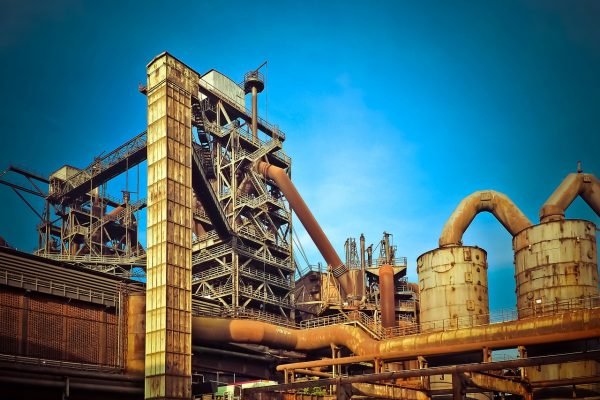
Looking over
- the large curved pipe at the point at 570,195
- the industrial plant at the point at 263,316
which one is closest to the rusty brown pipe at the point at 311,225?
the industrial plant at the point at 263,316

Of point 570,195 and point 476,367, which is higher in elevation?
point 570,195

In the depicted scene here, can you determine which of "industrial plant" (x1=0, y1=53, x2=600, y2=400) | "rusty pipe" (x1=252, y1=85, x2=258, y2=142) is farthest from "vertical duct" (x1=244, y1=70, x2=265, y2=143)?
"industrial plant" (x1=0, y1=53, x2=600, y2=400)

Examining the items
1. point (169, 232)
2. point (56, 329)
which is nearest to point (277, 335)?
point (169, 232)

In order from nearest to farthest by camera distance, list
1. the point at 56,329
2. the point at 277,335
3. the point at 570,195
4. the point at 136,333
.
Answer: the point at 56,329 < the point at 136,333 < the point at 277,335 < the point at 570,195

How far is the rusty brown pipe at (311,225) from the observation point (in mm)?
56031

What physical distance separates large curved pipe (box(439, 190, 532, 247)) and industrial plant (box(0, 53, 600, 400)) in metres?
0.10

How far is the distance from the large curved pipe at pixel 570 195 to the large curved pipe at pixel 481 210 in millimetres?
1909

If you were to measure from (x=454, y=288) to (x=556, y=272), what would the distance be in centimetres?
613

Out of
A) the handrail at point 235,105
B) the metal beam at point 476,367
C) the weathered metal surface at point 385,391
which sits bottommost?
the weathered metal surface at point 385,391

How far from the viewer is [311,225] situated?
189 feet

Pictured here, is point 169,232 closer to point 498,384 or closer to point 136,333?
point 136,333

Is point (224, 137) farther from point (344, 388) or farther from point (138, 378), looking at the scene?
point (344, 388)

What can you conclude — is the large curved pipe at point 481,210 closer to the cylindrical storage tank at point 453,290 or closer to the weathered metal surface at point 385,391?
the cylindrical storage tank at point 453,290

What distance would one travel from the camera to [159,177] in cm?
3775
